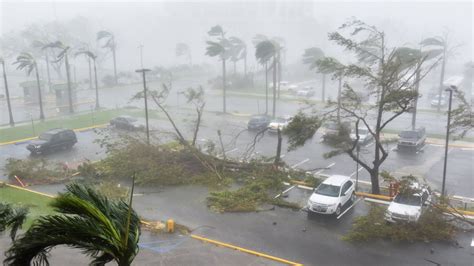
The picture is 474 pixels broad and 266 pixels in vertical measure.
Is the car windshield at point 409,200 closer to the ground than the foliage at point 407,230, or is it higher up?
higher up

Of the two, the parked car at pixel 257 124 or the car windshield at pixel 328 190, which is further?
the parked car at pixel 257 124

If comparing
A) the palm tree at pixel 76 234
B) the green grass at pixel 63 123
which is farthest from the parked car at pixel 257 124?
the palm tree at pixel 76 234

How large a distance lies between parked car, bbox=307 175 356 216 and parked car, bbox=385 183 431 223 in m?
2.11

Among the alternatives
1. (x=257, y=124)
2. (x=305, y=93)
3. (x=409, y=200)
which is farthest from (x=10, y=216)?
(x=305, y=93)

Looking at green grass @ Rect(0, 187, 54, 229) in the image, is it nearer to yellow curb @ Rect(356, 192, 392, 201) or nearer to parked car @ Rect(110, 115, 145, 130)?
yellow curb @ Rect(356, 192, 392, 201)

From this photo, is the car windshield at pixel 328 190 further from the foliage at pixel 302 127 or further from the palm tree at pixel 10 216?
the palm tree at pixel 10 216

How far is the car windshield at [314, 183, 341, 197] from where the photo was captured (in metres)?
20.7

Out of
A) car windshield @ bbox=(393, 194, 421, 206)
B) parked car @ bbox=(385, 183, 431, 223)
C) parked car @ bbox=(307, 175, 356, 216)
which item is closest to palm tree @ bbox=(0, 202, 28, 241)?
parked car @ bbox=(307, 175, 356, 216)

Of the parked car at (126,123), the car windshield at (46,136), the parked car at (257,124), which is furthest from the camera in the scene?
the parked car at (257,124)

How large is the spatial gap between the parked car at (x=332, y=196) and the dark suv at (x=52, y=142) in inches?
776

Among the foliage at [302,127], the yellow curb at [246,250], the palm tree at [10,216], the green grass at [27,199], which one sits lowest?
the yellow curb at [246,250]

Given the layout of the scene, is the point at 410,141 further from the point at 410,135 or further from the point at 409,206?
the point at 409,206

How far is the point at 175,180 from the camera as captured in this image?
2480cm

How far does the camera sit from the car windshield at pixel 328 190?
20688 millimetres
